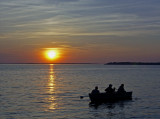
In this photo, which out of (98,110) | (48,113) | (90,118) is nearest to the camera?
(90,118)

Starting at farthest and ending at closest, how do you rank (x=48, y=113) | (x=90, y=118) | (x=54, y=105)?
(x=54, y=105), (x=48, y=113), (x=90, y=118)

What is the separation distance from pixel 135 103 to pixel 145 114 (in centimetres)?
725

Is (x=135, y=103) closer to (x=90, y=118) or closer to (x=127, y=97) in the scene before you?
(x=127, y=97)

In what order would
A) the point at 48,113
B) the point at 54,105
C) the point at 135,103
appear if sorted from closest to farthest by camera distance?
the point at 48,113 → the point at 54,105 → the point at 135,103

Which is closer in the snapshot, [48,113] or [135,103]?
[48,113]

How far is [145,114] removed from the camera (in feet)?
93.8

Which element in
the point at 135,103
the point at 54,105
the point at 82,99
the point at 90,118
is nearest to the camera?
the point at 90,118

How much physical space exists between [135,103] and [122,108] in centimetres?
386

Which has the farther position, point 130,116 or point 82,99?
point 82,99

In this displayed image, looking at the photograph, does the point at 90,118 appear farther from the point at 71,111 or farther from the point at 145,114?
the point at 145,114

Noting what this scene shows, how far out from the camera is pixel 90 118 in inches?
1059

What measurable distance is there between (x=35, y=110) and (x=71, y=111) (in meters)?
3.95

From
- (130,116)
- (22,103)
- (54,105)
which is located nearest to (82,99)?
(54,105)

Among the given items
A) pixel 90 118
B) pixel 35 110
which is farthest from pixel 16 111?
pixel 90 118
